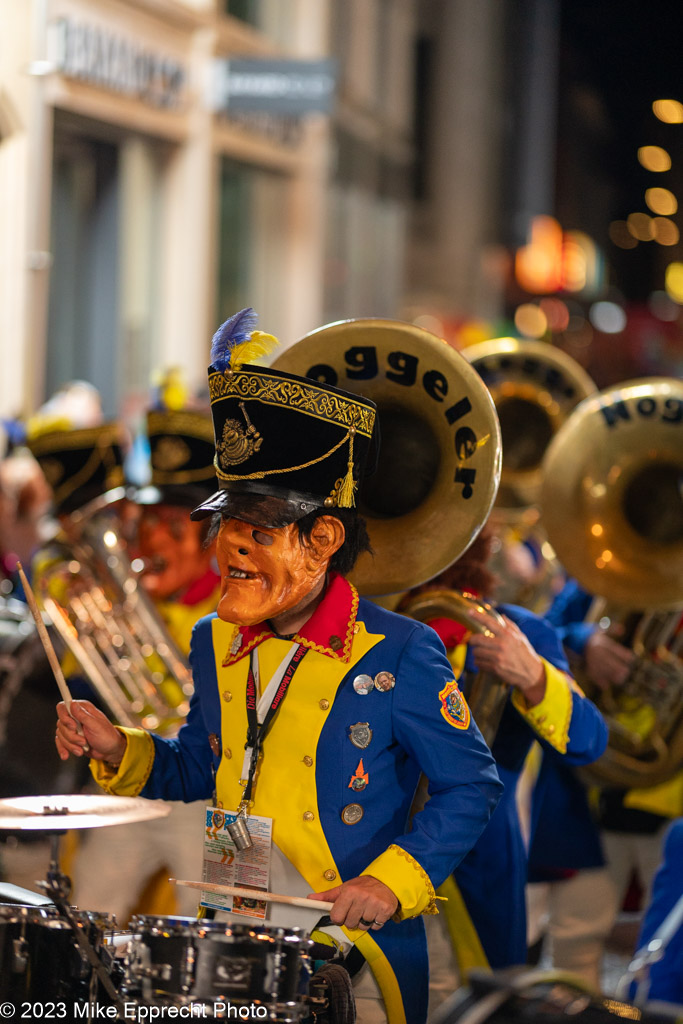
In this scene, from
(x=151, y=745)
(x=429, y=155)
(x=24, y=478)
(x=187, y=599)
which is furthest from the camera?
(x=429, y=155)

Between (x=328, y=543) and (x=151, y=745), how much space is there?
57cm

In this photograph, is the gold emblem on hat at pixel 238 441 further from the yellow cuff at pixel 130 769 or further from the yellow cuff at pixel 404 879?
the yellow cuff at pixel 404 879

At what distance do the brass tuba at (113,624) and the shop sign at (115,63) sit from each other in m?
5.09

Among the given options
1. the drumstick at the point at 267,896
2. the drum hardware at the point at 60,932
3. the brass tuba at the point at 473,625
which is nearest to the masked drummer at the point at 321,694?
the drumstick at the point at 267,896

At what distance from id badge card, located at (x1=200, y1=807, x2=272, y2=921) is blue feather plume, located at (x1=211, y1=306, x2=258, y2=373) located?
2.72ft

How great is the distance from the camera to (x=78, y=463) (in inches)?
201

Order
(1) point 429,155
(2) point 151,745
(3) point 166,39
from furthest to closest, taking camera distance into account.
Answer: (1) point 429,155, (3) point 166,39, (2) point 151,745

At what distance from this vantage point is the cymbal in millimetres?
2428

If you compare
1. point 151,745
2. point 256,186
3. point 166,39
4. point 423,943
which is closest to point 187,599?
point 151,745

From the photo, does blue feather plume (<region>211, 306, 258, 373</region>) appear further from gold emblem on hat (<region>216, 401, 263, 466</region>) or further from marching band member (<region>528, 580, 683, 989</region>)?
marching band member (<region>528, 580, 683, 989</region>)

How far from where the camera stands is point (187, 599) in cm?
444

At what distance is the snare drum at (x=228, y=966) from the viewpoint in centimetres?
212

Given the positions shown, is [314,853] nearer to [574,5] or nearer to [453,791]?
[453,791]

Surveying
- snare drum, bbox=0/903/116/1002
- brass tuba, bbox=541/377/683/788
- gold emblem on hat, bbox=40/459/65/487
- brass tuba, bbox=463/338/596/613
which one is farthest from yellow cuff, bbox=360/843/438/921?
gold emblem on hat, bbox=40/459/65/487
